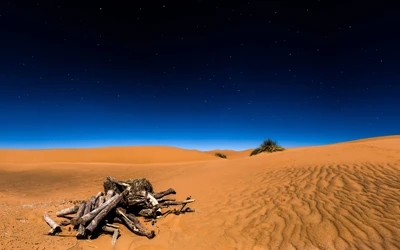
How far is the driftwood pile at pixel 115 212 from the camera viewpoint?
16.2 ft

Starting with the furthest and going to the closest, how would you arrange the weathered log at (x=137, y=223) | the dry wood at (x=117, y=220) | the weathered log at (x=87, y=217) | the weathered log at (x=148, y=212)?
the weathered log at (x=148, y=212) → the dry wood at (x=117, y=220) → the weathered log at (x=137, y=223) → the weathered log at (x=87, y=217)

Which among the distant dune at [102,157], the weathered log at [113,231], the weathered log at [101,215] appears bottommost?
the weathered log at [113,231]

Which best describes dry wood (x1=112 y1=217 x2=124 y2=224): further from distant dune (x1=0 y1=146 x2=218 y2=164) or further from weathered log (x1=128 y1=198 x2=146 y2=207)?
distant dune (x1=0 y1=146 x2=218 y2=164)

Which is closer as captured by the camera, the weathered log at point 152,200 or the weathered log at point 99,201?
the weathered log at point 99,201

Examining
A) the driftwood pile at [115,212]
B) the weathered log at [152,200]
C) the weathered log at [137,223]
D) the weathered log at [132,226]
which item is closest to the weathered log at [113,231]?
the driftwood pile at [115,212]

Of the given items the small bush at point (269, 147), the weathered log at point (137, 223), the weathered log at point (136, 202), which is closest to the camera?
the weathered log at point (137, 223)

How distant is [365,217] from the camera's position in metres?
4.93

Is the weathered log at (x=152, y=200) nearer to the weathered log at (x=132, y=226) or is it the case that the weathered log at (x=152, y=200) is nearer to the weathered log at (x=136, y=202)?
the weathered log at (x=136, y=202)

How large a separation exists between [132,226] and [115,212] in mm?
729

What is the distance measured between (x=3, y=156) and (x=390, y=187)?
4553cm

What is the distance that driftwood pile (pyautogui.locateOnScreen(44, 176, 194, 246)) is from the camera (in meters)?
4.93

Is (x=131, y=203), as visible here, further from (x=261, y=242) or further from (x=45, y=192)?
(x=45, y=192)

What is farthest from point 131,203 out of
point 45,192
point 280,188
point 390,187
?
point 390,187

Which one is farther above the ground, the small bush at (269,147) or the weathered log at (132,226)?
the small bush at (269,147)
